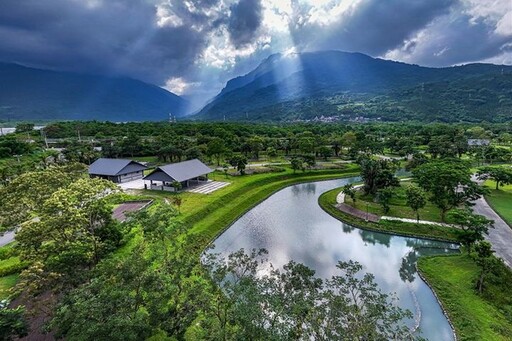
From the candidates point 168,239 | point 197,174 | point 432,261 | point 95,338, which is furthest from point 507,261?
point 197,174

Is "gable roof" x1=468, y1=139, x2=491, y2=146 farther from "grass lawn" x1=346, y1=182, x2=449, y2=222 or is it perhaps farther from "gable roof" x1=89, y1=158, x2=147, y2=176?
"gable roof" x1=89, y1=158, x2=147, y2=176

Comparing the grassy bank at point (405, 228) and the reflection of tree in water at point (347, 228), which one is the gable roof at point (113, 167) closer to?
the grassy bank at point (405, 228)

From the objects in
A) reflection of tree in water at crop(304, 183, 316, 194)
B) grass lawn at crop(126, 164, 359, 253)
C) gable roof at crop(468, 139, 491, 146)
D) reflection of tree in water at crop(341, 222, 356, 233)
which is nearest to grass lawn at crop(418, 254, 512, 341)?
reflection of tree in water at crop(341, 222, 356, 233)

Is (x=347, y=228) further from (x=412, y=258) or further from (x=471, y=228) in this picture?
(x=471, y=228)

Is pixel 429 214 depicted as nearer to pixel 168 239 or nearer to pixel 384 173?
pixel 384 173

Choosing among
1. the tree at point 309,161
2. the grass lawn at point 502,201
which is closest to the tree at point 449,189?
the grass lawn at point 502,201

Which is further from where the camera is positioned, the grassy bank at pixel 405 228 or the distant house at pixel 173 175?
the distant house at pixel 173 175
